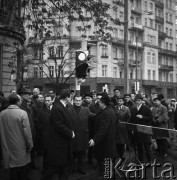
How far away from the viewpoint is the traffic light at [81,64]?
10336mm

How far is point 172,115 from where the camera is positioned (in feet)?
43.5

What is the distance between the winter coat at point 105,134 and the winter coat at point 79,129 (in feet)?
2.64

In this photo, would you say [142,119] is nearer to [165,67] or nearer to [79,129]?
[79,129]

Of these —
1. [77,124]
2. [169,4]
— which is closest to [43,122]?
[77,124]

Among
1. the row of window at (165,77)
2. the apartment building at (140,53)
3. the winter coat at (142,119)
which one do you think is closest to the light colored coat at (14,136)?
the winter coat at (142,119)

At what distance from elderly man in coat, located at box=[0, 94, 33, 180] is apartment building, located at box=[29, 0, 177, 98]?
3670 cm

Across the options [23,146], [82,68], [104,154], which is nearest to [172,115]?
[82,68]

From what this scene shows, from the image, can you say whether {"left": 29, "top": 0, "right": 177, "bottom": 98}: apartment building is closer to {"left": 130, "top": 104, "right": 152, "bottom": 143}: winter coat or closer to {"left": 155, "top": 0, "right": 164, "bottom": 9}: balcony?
{"left": 155, "top": 0, "right": 164, "bottom": 9}: balcony

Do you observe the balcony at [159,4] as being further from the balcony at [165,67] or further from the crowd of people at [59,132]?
the crowd of people at [59,132]

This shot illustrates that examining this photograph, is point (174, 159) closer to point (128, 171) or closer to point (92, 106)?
point (128, 171)

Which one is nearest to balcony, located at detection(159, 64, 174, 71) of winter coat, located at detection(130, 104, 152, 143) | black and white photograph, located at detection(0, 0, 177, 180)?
black and white photograph, located at detection(0, 0, 177, 180)

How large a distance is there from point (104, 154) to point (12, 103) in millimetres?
2354

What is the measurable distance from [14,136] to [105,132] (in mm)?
1944
